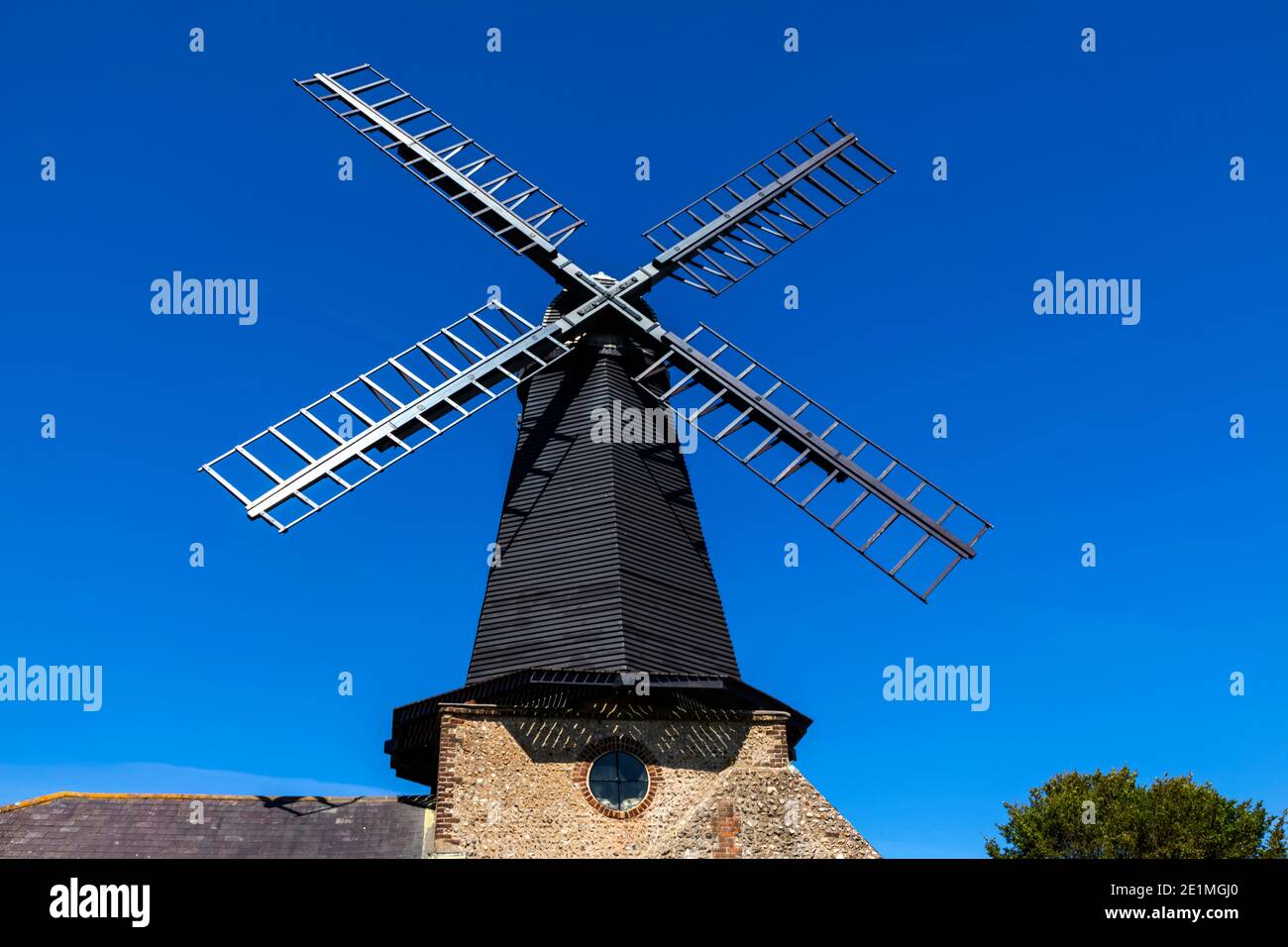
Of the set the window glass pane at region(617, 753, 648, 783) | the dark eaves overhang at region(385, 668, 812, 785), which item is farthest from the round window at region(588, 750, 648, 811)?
the dark eaves overhang at region(385, 668, 812, 785)

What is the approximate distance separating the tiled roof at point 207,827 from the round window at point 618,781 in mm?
2409

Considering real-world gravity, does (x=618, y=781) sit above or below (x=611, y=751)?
below

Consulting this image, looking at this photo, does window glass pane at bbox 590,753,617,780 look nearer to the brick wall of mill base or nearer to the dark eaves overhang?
the brick wall of mill base

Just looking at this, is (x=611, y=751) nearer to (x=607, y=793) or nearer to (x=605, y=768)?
(x=605, y=768)

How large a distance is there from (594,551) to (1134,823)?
1962 cm

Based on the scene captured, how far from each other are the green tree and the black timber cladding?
1591 cm

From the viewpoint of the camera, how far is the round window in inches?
667

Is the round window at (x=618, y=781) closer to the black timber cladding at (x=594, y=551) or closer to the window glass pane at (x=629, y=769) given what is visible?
the window glass pane at (x=629, y=769)

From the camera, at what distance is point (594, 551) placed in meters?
18.7

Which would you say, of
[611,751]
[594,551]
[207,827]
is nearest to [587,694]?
[611,751]

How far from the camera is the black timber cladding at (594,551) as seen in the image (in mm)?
17984
